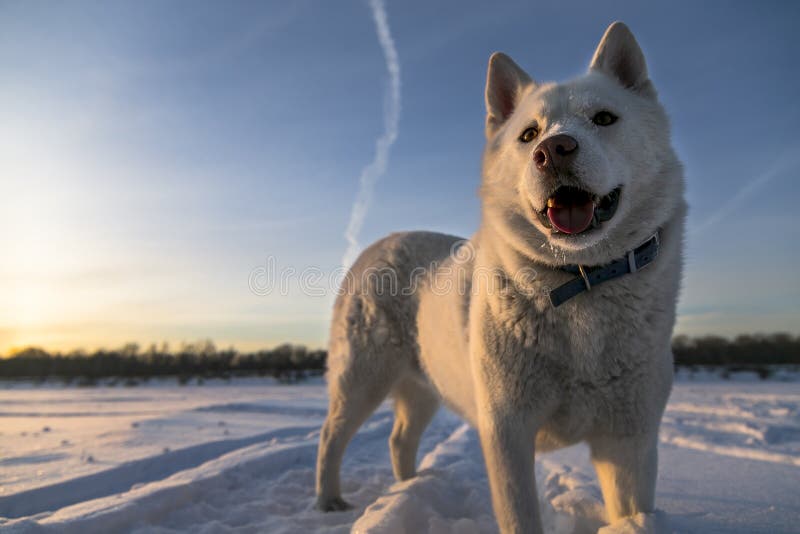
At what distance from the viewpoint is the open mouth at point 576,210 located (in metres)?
1.75

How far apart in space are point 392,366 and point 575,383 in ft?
5.25

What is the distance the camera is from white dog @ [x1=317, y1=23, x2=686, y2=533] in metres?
1.80

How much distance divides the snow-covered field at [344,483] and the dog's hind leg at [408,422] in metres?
0.19

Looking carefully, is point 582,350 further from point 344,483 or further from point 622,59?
point 344,483

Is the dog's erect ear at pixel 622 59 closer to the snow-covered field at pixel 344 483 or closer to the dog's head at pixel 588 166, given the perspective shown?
the dog's head at pixel 588 166

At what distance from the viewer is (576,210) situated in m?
1.76

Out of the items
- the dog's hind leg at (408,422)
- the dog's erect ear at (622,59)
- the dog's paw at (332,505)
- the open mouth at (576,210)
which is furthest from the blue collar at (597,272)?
the dog's paw at (332,505)

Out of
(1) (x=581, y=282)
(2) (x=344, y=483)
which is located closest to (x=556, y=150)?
(1) (x=581, y=282)

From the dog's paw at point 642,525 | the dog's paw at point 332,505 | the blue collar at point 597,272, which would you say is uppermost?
the blue collar at point 597,272

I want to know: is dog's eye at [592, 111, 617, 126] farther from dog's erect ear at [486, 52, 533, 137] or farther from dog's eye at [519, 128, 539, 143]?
dog's erect ear at [486, 52, 533, 137]

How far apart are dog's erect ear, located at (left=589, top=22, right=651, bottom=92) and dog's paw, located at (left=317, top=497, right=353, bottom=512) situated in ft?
9.98

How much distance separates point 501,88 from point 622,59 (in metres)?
0.59

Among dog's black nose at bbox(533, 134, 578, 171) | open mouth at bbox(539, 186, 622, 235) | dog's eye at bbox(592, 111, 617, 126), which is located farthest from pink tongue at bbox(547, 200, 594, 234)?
dog's eye at bbox(592, 111, 617, 126)

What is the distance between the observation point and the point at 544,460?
14.5 ft
